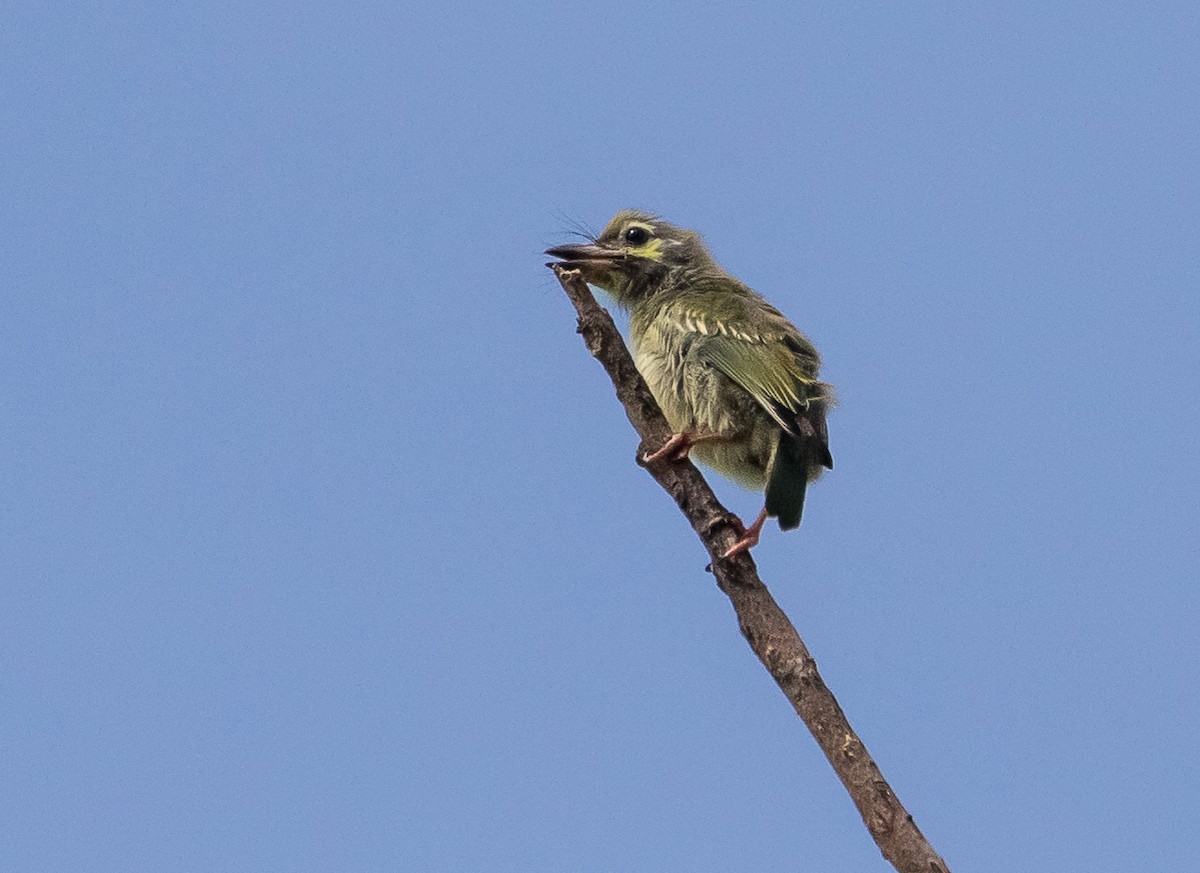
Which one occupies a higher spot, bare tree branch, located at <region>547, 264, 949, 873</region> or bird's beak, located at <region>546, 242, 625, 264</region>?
bird's beak, located at <region>546, 242, 625, 264</region>

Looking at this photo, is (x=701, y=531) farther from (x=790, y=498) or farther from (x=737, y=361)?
(x=737, y=361)

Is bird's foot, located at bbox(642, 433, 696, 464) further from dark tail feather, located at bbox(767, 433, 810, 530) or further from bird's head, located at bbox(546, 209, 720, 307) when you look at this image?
bird's head, located at bbox(546, 209, 720, 307)

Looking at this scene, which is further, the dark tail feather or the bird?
the bird

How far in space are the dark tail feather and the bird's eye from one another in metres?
1.76

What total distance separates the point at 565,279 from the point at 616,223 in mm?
1560

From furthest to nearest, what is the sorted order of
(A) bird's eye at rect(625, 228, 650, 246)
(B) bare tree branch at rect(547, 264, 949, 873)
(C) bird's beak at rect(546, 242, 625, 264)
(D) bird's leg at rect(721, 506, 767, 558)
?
(A) bird's eye at rect(625, 228, 650, 246), (C) bird's beak at rect(546, 242, 625, 264), (D) bird's leg at rect(721, 506, 767, 558), (B) bare tree branch at rect(547, 264, 949, 873)

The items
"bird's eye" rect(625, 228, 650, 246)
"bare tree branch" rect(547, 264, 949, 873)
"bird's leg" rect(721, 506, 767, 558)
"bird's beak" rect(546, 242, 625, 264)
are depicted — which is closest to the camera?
"bare tree branch" rect(547, 264, 949, 873)

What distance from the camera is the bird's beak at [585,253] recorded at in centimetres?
708

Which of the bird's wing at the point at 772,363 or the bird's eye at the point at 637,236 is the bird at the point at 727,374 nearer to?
the bird's wing at the point at 772,363

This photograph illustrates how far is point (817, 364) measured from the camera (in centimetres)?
676

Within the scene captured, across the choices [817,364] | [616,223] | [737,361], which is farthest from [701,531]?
[616,223]

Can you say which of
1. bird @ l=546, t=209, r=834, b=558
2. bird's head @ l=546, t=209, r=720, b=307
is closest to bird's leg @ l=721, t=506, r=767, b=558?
bird @ l=546, t=209, r=834, b=558

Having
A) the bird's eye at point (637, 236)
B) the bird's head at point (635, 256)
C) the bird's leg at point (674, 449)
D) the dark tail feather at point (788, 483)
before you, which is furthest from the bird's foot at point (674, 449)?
the bird's eye at point (637, 236)

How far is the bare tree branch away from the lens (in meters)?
4.78
